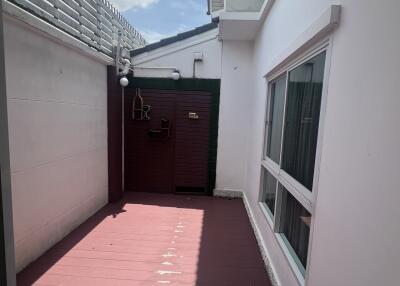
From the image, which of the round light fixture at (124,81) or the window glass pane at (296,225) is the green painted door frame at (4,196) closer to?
the window glass pane at (296,225)

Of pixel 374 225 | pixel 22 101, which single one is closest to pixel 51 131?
pixel 22 101

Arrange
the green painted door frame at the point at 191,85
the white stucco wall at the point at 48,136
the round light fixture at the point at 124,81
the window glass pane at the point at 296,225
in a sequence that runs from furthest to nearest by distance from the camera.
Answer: the green painted door frame at the point at 191,85 → the round light fixture at the point at 124,81 → the white stucco wall at the point at 48,136 → the window glass pane at the point at 296,225

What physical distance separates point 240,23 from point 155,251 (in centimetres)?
328

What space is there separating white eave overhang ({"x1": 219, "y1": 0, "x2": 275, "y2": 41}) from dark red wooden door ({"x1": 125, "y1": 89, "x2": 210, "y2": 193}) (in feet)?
3.71

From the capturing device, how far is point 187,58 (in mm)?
4691

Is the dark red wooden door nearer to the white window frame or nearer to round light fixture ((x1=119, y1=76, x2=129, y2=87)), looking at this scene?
round light fixture ((x1=119, y1=76, x2=129, y2=87))

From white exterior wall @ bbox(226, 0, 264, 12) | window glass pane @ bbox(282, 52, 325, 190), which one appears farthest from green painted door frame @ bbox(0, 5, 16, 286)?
white exterior wall @ bbox(226, 0, 264, 12)

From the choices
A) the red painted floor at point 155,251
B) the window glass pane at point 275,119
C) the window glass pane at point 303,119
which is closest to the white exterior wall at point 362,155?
the window glass pane at point 303,119

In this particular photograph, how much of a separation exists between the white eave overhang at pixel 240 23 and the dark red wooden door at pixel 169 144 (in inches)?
44.5

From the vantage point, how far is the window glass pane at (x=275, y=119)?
2.71m

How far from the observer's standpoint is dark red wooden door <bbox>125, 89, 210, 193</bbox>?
15.7 ft

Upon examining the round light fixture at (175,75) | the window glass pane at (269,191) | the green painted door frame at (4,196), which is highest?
the round light fixture at (175,75)

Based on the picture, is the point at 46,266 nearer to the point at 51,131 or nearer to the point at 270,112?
the point at 51,131

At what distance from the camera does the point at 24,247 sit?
242 cm
